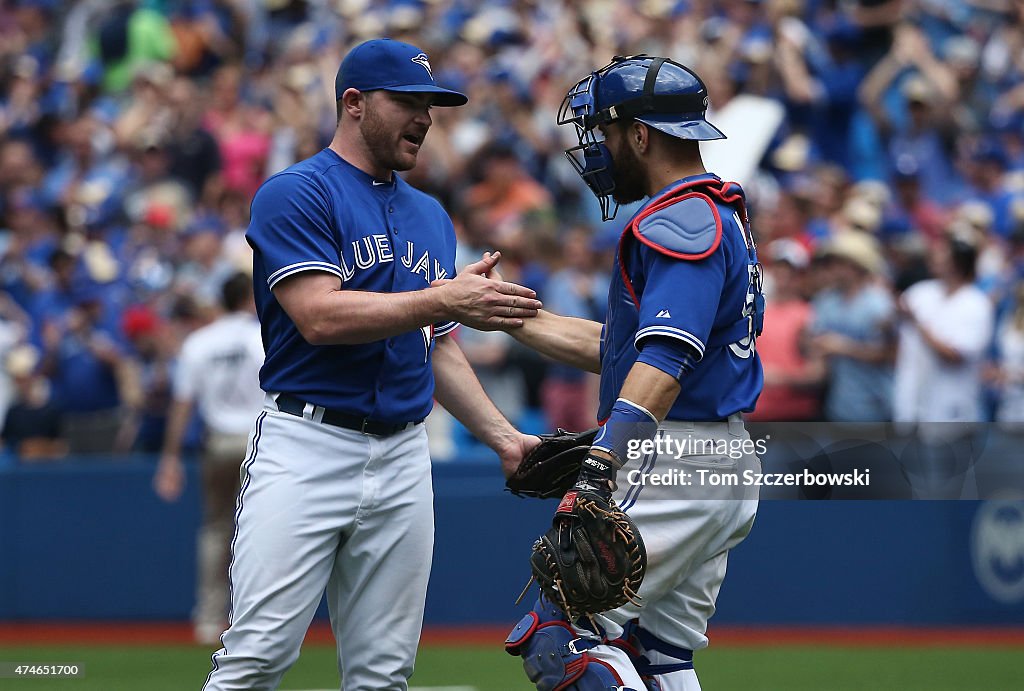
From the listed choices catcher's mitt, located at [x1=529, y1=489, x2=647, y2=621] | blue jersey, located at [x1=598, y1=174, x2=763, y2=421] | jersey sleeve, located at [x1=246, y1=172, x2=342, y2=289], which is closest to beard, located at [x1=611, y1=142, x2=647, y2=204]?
blue jersey, located at [x1=598, y1=174, x2=763, y2=421]

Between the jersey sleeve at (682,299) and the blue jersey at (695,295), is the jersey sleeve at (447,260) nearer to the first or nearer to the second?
the blue jersey at (695,295)

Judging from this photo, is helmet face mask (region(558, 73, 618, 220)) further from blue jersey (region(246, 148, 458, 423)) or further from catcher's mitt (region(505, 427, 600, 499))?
catcher's mitt (region(505, 427, 600, 499))

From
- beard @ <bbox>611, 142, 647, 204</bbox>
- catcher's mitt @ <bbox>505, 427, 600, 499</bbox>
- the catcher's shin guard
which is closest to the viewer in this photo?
the catcher's shin guard

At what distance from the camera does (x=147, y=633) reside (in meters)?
10.9

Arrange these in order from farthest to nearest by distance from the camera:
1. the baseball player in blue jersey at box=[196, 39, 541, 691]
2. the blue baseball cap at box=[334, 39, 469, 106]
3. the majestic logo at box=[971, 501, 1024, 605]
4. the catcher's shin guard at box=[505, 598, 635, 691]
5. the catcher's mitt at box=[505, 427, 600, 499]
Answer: the majestic logo at box=[971, 501, 1024, 605] → the catcher's mitt at box=[505, 427, 600, 499] → the blue baseball cap at box=[334, 39, 469, 106] → the baseball player in blue jersey at box=[196, 39, 541, 691] → the catcher's shin guard at box=[505, 598, 635, 691]

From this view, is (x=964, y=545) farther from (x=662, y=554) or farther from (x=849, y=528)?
(x=662, y=554)

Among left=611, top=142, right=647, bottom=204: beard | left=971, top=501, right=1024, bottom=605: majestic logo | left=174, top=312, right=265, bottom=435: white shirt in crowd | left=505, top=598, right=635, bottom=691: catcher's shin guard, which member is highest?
left=611, top=142, right=647, bottom=204: beard

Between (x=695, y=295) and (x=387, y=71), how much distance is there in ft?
4.62

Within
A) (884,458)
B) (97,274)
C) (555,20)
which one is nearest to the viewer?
(884,458)

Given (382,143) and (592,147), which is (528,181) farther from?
(592,147)

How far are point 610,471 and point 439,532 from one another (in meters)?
6.19

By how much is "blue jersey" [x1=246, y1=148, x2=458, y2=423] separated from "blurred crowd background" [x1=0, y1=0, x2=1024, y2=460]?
523 centimetres

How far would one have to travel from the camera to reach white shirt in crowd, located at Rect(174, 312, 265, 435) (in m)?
10.5

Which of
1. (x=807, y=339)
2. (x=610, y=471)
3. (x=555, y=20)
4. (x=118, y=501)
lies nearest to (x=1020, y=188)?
Result: (x=807, y=339)
